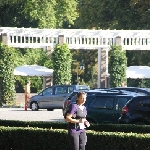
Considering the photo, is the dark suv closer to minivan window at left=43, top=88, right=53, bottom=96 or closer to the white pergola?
minivan window at left=43, top=88, right=53, bottom=96

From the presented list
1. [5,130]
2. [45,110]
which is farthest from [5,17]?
[5,130]

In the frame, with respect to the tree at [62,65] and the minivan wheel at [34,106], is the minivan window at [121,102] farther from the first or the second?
the tree at [62,65]

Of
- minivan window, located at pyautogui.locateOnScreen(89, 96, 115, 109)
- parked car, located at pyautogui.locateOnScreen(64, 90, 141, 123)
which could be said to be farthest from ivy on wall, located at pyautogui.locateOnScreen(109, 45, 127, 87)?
minivan window, located at pyautogui.locateOnScreen(89, 96, 115, 109)

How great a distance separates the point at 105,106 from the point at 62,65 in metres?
24.7

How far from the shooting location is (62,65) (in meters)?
53.0

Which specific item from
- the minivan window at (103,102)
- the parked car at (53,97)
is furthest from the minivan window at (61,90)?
the minivan window at (103,102)

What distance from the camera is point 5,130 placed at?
70.8 feet

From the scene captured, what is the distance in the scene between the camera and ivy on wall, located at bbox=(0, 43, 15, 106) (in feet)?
174

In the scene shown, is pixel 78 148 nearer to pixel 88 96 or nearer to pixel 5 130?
pixel 5 130

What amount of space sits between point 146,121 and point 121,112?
5.38 ft

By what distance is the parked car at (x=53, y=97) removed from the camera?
44.8m

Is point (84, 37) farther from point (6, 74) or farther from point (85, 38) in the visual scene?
point (6, 74)

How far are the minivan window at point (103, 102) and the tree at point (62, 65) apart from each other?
2426 cm

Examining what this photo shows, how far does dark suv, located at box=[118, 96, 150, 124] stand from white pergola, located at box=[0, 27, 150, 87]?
89.6 ft
